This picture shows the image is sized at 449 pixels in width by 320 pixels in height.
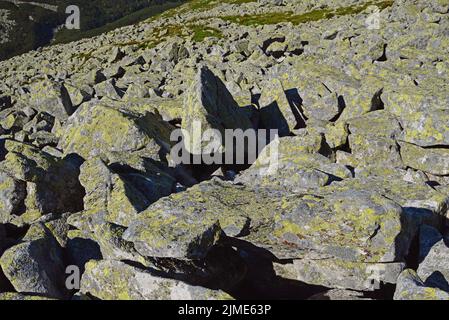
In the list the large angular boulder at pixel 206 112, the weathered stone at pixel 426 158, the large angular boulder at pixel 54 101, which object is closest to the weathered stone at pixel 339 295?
the weathered stone at pixel 426 158

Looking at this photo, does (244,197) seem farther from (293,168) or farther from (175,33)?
(175,33)

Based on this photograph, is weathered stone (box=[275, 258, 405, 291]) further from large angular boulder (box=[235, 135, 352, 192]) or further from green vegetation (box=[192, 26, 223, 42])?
green vegetation (box=[192, 26, 223, 42])

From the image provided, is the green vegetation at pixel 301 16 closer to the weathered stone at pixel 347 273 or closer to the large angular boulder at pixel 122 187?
the large angular boulder at pixel 122 187

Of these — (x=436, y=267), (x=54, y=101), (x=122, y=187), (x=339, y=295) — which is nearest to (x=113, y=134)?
(x=122, y=187)

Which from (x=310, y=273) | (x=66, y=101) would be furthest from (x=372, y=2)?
(x=310, y=273)

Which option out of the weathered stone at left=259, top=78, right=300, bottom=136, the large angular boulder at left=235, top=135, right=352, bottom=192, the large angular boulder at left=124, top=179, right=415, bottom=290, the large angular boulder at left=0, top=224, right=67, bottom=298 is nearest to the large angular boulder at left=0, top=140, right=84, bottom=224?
the large angular boulder at left=0, top=224, right=67, bottom=298
